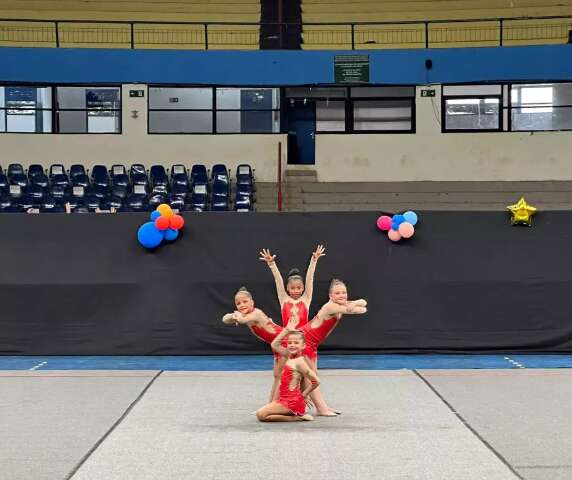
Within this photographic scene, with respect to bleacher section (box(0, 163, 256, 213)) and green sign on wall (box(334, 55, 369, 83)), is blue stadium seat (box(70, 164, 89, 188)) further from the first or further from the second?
green sign on wall (box(334, 55, 369, 83))

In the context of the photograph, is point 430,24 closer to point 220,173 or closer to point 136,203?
point 220,173

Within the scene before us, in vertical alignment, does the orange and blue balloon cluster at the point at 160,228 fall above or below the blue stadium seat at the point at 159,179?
below

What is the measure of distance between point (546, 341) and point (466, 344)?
46.1 inches

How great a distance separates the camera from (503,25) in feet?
83.8

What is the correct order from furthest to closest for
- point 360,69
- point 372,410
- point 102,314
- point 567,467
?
1. point 360,69
2. point 102,314
3. point 372,410
4. point 567,467

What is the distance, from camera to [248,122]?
25.1 meters

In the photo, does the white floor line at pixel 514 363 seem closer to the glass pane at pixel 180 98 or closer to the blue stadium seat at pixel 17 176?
the blue stadium seat at pixel 17 176

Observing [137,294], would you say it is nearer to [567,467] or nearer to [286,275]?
[286,275]

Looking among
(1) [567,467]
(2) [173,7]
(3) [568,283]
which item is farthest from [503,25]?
(1) [567,467]

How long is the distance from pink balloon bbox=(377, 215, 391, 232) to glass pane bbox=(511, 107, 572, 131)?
43.9 feet

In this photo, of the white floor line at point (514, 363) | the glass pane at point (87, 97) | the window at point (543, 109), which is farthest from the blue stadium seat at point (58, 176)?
the white floor line at point (514, 363)

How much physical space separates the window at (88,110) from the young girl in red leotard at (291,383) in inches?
705

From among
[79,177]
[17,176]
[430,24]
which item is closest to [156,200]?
[79,177]

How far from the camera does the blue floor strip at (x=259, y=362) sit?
11.4 metres
